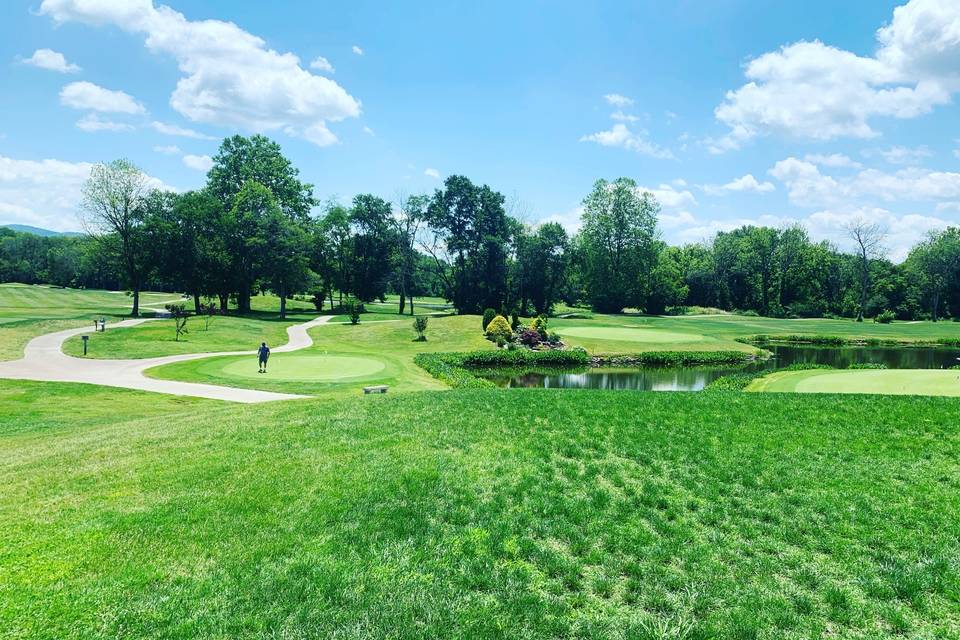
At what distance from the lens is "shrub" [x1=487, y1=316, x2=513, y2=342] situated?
3897cm

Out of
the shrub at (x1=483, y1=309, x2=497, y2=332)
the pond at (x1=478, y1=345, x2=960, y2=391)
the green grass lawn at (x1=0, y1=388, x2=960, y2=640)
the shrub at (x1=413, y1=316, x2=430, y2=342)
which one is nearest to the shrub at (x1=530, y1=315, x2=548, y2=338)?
the shrub at (x1=483, y1=309, x2=497, y2=332)

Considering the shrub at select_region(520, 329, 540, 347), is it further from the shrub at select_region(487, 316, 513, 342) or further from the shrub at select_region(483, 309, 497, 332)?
the shrub at select_region(483, 309, 497, 332)

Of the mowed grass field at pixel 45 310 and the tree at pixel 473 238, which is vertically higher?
the tree at pixel 473 238

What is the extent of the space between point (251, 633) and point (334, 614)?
32.4 inches

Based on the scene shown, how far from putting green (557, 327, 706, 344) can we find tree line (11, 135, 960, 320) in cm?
1440

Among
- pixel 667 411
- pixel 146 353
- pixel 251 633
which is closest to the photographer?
pixel 251 633

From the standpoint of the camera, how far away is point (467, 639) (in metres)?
5.35

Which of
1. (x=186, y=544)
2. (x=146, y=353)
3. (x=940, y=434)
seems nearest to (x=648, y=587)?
(x=186, y=544)

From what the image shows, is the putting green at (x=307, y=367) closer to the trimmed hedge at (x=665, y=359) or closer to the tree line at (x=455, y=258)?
the trimmed hedge at (x=665, y=359)

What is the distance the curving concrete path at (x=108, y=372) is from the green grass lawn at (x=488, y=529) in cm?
653

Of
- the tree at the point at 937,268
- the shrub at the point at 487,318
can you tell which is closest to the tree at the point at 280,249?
the shrub at the point at 487,318

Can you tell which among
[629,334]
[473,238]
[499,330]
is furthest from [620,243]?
[499,330]

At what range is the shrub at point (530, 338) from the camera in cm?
3769

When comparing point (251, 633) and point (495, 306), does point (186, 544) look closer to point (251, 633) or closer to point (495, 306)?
point (251, 633)
